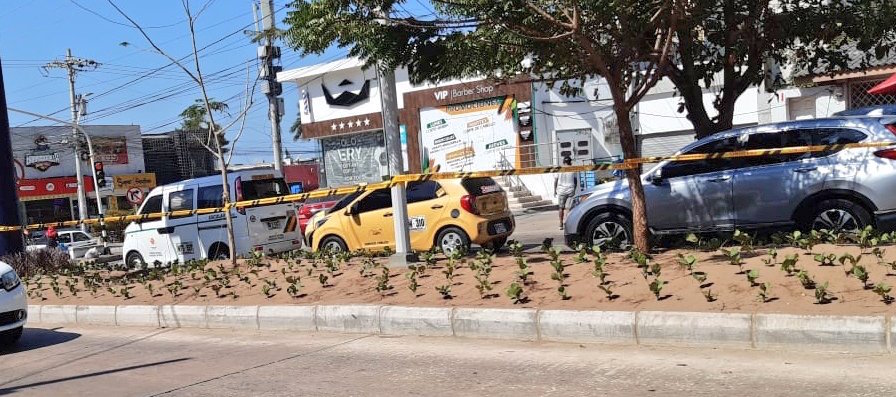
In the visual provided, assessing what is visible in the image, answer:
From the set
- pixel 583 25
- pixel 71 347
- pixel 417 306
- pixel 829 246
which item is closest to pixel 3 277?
pixel 71 347

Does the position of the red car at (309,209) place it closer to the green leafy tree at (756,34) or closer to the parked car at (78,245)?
the parked car at (78,245)

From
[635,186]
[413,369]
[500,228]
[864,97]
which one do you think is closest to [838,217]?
[635,186]

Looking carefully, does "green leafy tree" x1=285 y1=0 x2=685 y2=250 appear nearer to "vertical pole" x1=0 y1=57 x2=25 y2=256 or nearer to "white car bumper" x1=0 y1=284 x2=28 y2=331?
"white car bumper" x1=0 y1=284 x2=28 y2=331

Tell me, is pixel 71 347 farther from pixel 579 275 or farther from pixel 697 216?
pixel 697 216

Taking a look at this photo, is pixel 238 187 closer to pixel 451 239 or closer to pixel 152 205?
pixel 152 205

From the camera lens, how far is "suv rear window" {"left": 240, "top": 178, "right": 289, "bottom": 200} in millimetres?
14443

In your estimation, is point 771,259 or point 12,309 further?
point 12,309

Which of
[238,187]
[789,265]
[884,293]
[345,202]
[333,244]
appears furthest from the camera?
[238,187]

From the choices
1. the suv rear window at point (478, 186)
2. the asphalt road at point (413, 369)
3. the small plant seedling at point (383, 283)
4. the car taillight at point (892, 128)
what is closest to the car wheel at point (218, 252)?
the suv rear window at point (478, 186)

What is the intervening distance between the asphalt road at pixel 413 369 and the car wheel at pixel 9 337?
0.44 meters

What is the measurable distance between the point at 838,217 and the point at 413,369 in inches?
217

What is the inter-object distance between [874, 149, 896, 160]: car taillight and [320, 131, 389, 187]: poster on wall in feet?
75.8

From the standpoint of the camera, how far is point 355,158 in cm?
3155

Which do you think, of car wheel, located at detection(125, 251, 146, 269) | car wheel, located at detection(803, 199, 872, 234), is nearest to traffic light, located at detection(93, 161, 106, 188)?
car wheel, located at detection(125, 251, 146, 269)
